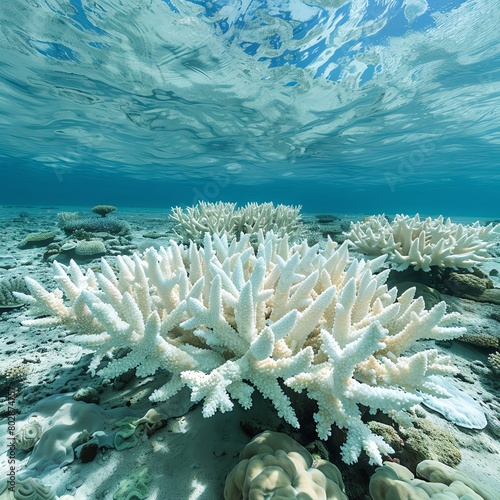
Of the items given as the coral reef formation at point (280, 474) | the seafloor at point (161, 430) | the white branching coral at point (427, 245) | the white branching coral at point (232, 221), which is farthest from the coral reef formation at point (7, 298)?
the white branching coral at point (427, 245)

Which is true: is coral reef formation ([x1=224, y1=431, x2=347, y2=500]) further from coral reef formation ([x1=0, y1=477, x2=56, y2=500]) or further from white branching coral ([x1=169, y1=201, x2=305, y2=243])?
white branching coral ([x1=169, y1=201, x2=305, y2=243])

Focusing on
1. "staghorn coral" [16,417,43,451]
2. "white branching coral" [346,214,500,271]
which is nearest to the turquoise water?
"white branching coral" [346,214,500,271]

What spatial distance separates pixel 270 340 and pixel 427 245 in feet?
13.9

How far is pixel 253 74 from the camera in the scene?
14.1 m

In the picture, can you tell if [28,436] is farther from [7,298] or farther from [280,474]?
[7,298]

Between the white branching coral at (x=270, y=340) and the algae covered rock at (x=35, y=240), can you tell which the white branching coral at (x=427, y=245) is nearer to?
the white branching coral at (x=270, y=340)

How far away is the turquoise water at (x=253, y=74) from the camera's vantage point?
1014 cm

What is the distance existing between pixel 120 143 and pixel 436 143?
32.5 metres

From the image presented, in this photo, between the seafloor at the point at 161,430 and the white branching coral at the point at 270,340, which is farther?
the seafloor at the point at 161,430

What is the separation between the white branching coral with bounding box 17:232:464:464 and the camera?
1452 mm

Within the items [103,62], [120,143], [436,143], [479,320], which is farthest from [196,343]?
[436,143]

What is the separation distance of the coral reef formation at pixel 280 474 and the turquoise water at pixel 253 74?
1274 centimetres

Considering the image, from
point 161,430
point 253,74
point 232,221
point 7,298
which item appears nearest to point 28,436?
point 161,430

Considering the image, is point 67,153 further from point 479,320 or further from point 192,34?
point 479,320
